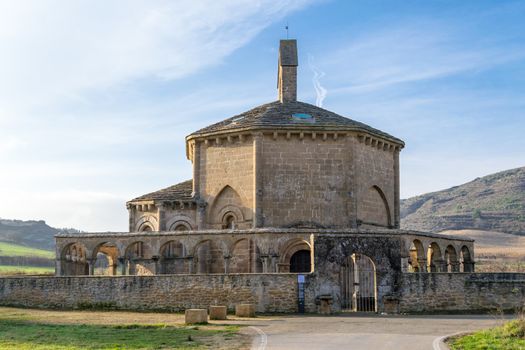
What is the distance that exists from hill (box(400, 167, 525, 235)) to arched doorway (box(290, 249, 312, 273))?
295 ft

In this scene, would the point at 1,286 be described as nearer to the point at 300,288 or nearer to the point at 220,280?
the point at 220,280

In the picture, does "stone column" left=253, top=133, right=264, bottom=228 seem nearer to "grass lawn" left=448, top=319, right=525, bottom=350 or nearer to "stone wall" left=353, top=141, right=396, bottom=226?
"stone wall" left=353, top=141, right=396, bottom=226

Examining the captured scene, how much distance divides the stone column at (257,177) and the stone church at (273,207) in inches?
1.9

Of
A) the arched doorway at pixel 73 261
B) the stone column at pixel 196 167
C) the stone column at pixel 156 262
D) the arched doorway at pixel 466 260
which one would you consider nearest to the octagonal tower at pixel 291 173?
the stone column at pixel 196 167

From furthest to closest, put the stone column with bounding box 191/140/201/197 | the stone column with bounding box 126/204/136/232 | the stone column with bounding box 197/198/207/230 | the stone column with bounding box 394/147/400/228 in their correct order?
1. the stone column with bounding box 126/204/136/232
2. the stone column with bounding box 394/147/400/228
3. the stone column with bounding box 191/140/201/197
4. the stone column with bounding box 197/198/207/230

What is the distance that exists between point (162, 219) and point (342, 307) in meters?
12.0

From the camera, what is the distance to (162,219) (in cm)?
3500

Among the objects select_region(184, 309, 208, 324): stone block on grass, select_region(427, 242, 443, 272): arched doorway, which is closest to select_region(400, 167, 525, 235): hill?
select_region(427, 242, 443, 272): arched doorway

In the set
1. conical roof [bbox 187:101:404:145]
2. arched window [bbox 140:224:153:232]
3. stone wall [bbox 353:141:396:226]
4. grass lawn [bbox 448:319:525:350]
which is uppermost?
conical roof [bbox 187:101:404:145]

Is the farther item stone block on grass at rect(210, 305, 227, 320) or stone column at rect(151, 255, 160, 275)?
stone column at rect(151, 255, 160, 275)

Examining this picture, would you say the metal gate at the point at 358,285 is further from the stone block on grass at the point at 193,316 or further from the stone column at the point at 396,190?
the stone column at the point at 396,190

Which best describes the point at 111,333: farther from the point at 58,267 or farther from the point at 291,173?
the point at 291,173

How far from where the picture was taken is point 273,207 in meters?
32.2

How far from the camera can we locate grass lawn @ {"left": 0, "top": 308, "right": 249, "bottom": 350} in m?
15.4
